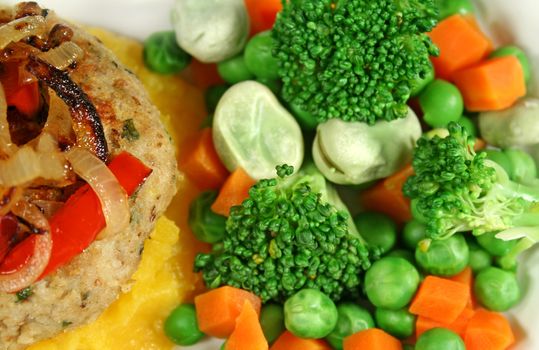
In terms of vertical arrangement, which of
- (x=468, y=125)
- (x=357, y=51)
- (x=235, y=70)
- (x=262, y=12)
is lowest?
(x=468, y=125)

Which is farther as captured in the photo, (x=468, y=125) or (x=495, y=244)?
(x=468, y=125)

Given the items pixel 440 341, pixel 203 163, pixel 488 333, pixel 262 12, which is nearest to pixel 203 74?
pixel 262 12

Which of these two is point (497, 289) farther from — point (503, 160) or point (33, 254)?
point (33, 254)

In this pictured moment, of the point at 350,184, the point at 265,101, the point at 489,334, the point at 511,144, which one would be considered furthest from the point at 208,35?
the point at 489,334

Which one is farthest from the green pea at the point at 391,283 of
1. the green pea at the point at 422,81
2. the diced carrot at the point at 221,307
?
the green pea at the point at 422,81

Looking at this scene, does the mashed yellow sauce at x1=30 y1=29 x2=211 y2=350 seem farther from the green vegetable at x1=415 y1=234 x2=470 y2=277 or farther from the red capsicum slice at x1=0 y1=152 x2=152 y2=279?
the green vegetable at x1=415 y1=234 x2=470 y2=277
